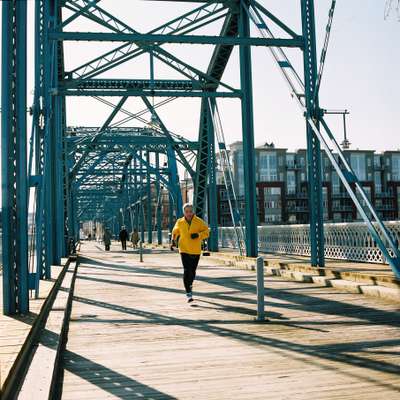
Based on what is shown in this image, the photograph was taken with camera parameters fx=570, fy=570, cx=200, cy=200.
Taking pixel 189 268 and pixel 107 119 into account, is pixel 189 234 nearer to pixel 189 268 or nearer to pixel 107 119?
pixel 189 268

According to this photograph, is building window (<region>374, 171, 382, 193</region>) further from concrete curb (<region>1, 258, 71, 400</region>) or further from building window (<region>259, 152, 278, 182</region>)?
concrete curb (<region>1, 258, 71, 400</region>)

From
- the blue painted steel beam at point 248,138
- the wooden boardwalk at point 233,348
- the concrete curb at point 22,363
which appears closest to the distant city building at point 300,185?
the blue painted steel beam at point 248,138

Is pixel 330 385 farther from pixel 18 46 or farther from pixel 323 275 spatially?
pixel 323 275

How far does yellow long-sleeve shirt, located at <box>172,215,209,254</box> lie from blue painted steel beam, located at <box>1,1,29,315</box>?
128 inches

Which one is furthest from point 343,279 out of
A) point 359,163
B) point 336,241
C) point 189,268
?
point 359,163

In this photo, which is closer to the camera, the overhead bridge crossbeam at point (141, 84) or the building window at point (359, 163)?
the overhead bridge crossbeam at point (141, 84)

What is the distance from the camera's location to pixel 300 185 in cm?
10312

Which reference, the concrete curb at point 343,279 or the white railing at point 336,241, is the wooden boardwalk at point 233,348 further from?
the white railing at point 336,241

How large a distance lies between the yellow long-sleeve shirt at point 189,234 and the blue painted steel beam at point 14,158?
3.25 m

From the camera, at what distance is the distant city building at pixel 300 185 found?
311 feet

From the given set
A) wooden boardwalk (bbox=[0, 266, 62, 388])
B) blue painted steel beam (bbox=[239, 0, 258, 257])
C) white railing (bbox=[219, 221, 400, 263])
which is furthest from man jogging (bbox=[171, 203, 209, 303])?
blue painted steel beam (bbox=[239, 0, 258, 257])

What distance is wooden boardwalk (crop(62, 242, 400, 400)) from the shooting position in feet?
14.0

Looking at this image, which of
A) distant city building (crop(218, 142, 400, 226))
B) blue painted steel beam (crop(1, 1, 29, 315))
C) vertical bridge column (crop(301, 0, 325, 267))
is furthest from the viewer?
distant city building (crop(218, 142, 400, 226))

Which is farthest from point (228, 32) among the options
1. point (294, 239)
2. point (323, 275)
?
point (323, 275)
